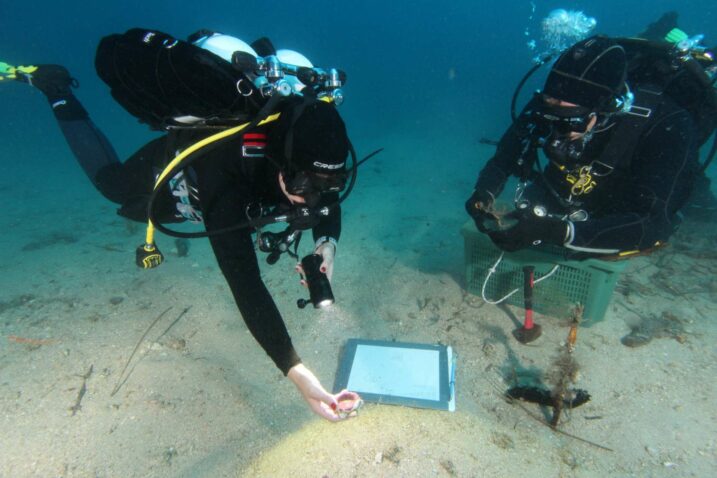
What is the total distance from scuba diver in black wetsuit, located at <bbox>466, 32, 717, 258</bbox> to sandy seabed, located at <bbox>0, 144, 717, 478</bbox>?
1.39m

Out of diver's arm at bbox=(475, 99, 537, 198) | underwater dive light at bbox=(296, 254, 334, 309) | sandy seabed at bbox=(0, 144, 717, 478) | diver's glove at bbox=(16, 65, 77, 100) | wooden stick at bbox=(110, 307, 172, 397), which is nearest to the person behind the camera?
underwater dive light at bbox=(296, 254, 334, 309)

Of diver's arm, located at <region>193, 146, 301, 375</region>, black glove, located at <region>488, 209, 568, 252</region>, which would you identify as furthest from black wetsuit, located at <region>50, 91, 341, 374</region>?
black glove, located at <region>488, 209, 568, 252</region>

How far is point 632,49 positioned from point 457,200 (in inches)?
230

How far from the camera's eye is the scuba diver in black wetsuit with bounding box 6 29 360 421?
7.11ft

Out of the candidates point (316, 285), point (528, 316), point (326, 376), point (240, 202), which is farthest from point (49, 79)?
point (528, 316)

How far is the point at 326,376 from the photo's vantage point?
3.81 metres

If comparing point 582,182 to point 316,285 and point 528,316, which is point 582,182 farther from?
point 316,285

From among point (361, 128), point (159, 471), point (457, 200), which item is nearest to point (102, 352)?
point (159, 471)

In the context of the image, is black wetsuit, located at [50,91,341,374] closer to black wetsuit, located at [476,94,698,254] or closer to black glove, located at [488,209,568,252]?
black glove, located at [488,209,568,252]

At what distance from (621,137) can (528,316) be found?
2.11m

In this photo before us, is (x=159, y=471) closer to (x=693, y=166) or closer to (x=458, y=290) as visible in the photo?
(x=458, y=290)

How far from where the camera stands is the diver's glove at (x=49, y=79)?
12.2 ft

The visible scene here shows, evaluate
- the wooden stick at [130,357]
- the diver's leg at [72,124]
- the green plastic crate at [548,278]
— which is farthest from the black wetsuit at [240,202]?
the green plastic crate at [548,278]

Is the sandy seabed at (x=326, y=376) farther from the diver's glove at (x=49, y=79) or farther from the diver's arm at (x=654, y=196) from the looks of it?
the diver's glove at (x=49, y=79)
